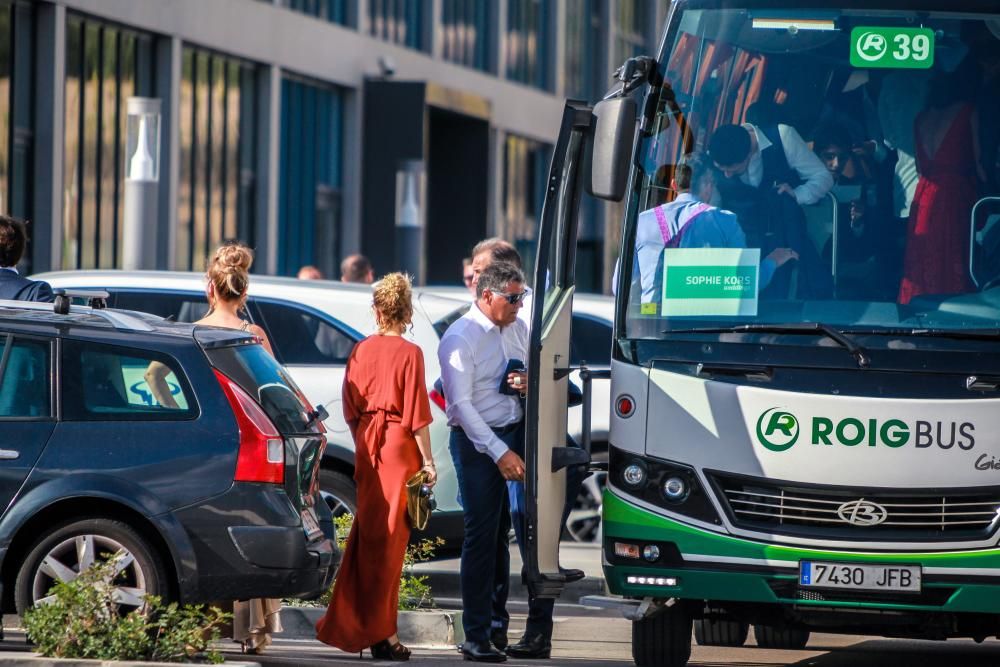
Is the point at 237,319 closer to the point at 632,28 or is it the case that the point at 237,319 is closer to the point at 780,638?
the point at 780,638

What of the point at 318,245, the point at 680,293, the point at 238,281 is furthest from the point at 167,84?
the point at 680,293

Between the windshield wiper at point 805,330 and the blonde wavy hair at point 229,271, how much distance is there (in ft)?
7.69

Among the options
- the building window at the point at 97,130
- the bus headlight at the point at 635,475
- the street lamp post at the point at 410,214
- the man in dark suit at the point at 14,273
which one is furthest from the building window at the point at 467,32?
the bus headlight at the point at 635,475

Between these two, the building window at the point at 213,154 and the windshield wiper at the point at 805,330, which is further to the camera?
the building window at the point at 213,154

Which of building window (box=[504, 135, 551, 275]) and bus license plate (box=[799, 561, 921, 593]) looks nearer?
bus license plate (box=[799, 561, 921, 593])

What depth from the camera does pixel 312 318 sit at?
12523 mm

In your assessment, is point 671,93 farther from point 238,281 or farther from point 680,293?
point 238,281

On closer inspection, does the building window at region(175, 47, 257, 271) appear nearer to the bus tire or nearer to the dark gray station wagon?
the bus tire

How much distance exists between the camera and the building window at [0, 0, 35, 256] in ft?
71.6

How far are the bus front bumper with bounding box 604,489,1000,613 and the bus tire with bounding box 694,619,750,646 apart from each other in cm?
240

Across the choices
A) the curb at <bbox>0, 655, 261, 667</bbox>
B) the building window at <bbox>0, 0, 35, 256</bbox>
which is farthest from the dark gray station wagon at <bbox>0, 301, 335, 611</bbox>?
the building window at <bbox>0, 0, 35, 256</bbox>

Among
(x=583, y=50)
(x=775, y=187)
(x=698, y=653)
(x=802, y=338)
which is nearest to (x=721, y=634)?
(x=698, y=653)

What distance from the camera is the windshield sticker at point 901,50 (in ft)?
29.0

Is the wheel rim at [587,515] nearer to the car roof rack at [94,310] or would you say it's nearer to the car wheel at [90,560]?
the car roof rack at [94,310]
